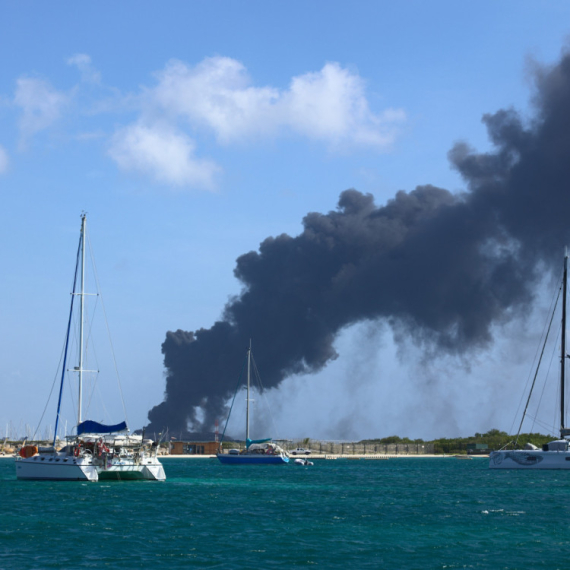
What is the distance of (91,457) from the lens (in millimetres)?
75312

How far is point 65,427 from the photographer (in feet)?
274

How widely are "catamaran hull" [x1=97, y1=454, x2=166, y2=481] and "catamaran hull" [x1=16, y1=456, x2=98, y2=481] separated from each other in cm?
111

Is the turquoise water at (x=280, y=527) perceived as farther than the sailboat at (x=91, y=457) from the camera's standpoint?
No

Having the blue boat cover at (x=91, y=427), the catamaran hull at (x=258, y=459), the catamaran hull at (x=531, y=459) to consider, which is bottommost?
the catamaran hull at (x=258, y=459)

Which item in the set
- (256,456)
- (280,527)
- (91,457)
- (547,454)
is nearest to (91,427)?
(91,457)

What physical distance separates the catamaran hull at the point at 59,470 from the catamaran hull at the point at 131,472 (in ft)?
3.66

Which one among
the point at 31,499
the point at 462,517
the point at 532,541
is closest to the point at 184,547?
the point at 532,541

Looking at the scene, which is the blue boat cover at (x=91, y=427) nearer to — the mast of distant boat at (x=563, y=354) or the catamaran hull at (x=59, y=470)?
the catamaran hull at (x=59, y=470)

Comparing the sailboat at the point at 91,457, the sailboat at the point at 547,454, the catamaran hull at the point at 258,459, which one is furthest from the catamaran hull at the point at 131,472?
the catamaran hull at the point at 258,459

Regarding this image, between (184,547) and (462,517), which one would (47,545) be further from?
(462,517)

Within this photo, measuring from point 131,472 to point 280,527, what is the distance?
34267mm

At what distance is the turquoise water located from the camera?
119ft

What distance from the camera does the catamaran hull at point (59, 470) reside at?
74.9 m

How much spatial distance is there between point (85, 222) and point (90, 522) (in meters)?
41.6
